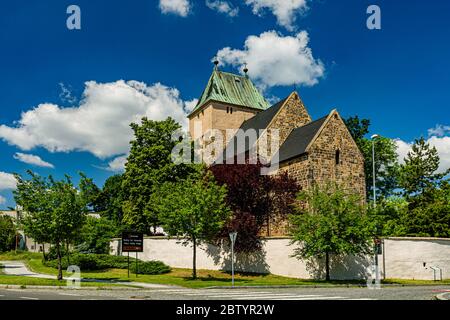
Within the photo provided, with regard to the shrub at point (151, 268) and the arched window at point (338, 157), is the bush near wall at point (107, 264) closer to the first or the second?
the shrub at point (151, 268)

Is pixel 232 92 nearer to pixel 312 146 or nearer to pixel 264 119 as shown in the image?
pixel 264 119

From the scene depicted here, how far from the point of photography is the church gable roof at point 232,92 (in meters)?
62.2

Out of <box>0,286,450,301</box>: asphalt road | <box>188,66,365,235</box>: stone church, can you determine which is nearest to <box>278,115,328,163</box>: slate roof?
<box>188,66,365,235</box>: stone church

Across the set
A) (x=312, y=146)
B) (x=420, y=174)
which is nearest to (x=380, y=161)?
(x=420, y=174)

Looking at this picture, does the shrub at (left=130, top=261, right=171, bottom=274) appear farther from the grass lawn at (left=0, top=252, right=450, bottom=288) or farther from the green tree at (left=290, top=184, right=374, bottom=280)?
the green tree at (left=290, top=184, right=374, bottom=280)

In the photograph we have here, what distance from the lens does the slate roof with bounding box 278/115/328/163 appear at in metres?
35.3

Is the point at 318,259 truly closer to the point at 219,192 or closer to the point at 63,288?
the point at 219,192

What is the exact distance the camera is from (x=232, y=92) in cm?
6384

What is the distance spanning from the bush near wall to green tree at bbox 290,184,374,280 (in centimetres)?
1024

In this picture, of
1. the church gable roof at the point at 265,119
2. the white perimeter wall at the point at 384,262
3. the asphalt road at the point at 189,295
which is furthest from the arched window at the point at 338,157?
the asphalt road at the point at 189,295

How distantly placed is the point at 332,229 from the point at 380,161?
112ft

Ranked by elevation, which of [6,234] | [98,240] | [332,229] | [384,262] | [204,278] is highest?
[332,229]
